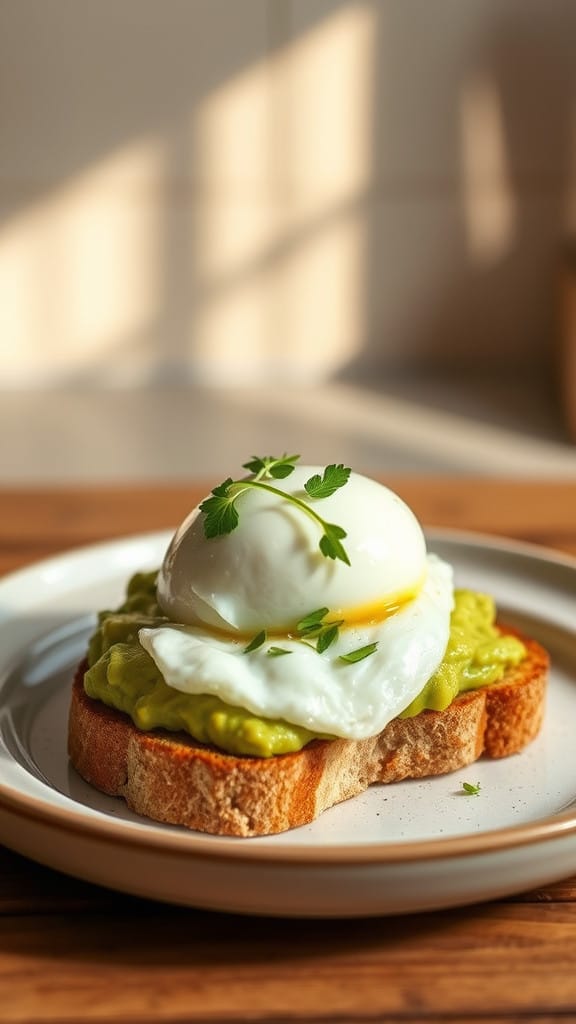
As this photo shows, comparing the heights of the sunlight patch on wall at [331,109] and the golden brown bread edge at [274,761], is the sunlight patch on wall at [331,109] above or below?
above

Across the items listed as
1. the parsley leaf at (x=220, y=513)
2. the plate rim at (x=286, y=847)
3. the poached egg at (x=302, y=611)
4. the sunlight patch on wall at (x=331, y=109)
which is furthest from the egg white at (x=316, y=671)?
the sunlight patch on wall at (x=331, y=109)

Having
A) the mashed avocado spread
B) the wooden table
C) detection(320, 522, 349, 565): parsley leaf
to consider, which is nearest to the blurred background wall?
the mashed avocado spread

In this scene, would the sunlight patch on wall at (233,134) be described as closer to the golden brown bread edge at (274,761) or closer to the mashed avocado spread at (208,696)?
the mashed avocado spread at (208,696)

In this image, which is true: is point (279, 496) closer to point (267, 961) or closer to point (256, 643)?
point (256, 643)

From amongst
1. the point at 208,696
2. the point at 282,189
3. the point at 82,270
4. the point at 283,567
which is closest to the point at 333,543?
the point at 283,567

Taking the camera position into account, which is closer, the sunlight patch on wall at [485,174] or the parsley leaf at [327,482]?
the parsley leaf at [327,482]

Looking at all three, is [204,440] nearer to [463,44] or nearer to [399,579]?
[463,44]

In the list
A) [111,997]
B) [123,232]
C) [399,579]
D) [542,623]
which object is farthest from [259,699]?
[123,232]
